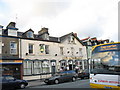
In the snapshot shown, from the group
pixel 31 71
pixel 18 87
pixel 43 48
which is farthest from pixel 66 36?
pixel 18 87

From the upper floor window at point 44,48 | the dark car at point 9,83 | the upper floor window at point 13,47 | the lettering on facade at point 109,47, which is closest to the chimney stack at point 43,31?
the upper floor window at point 44,48

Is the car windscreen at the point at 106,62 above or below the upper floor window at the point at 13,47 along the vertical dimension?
below

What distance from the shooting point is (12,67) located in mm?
20203

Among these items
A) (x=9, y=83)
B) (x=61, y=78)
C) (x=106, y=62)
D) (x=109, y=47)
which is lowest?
(x=61, y=78)

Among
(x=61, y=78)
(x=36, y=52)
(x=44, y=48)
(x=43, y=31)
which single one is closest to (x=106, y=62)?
(x=61, y=78)

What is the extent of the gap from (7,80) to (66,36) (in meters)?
15.9

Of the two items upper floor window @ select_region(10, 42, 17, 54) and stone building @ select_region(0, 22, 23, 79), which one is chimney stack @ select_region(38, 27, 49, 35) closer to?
stone building @ select_region(0, 22, 23, 79)

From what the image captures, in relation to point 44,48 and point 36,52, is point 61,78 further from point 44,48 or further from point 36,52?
point 44,48

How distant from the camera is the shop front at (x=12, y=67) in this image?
19.2 meters

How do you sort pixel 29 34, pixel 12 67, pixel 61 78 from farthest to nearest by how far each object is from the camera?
pixel 29 34
pixel 12 67
pixel 61 78

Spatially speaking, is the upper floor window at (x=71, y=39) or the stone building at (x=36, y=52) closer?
the stone building at (x=36, y=52)

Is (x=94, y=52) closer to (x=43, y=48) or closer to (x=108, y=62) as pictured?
(x=108, y=62)

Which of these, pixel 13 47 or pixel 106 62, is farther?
pixel 13 47

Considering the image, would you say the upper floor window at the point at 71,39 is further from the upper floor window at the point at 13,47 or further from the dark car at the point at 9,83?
the dark car at the point at 9,83
